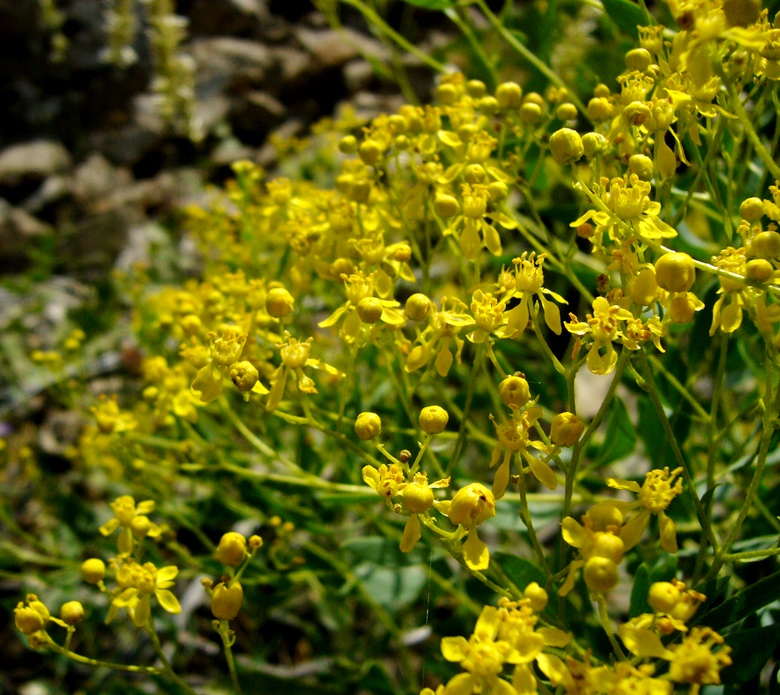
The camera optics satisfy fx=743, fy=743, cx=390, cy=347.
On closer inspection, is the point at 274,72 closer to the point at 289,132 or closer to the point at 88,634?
the point at 289,132

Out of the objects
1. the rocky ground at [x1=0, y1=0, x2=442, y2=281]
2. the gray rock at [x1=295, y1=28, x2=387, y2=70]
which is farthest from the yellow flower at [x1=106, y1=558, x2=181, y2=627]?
the gray rock at [x1=295, y1=28, x2=387, y2=70]

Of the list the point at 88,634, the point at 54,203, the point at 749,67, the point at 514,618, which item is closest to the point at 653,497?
the point at 514,618

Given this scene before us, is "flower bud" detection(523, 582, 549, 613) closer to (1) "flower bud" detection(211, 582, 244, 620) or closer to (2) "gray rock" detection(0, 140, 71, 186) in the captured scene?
(1) "flower bud" detection(211, 582, 244, 620)

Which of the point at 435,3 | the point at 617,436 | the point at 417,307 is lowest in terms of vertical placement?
the point at 617,436

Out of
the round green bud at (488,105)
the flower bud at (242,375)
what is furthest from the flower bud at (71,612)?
the round green bud at (488,105)

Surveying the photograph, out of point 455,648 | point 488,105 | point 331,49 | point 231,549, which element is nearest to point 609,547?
point 455,648

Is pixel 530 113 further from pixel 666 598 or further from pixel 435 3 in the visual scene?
pixel 666 598
